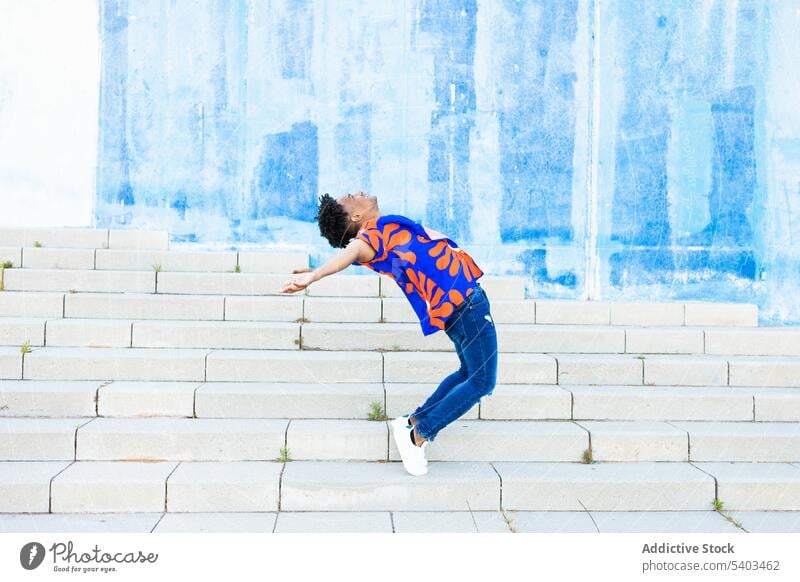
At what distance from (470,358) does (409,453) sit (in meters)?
0.63

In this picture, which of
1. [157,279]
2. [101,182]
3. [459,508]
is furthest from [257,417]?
[101,182]

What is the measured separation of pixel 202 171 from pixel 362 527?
4.05 m

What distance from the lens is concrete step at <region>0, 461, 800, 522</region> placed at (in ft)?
10.5

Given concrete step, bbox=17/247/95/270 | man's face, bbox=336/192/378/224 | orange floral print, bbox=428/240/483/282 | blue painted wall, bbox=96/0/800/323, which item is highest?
blue painted wall, bbox=96/0/800/323

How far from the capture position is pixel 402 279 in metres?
3.22

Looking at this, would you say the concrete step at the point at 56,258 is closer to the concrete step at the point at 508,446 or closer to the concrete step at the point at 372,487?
the concrete step at the point at 372,487

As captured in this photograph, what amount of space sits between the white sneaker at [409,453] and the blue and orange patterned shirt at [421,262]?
0.65 m

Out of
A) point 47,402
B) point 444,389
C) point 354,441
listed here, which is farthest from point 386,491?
point 47,402

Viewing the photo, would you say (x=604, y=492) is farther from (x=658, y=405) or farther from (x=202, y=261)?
(x=202, y=261)

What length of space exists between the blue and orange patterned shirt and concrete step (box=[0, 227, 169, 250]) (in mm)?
3488

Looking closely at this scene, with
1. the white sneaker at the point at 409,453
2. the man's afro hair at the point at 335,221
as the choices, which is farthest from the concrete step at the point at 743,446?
the man's afro hair at the point at 335,221

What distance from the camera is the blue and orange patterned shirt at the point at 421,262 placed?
310 cm
